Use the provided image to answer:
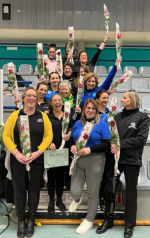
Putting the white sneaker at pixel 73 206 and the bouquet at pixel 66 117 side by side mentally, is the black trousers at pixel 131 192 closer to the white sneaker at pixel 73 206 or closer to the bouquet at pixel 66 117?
the white sneaker at pixel 73 206

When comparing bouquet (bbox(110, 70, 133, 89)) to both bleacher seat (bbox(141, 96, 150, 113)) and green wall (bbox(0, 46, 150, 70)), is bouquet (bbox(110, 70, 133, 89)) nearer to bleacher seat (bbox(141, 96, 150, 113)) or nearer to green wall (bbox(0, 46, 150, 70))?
bleacher seat (bbox(141, 96, 150, 113))

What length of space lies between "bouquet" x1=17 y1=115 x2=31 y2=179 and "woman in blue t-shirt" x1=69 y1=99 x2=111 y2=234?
0.44 m

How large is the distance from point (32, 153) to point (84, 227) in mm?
890

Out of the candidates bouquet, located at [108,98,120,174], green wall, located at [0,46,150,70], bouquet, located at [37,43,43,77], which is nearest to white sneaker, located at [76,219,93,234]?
bouquet, located at [108,98,120,174]

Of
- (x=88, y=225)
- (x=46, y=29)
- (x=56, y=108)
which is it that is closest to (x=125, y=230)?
(x=88, y=225)

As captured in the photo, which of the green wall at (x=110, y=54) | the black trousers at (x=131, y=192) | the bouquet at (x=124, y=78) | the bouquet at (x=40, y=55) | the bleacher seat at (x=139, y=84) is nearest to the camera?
the black trousers at (x=131, y=192)

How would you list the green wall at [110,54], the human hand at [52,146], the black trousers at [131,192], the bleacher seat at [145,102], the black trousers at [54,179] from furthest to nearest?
the green wall at [110,54], the bleacher seat at [145,102], the black trousers at [54,179], the human hand at [52,146], the black trousers at [131,192]

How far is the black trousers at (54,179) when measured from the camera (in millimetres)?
2973

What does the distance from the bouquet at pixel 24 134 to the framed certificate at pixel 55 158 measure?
214 mm

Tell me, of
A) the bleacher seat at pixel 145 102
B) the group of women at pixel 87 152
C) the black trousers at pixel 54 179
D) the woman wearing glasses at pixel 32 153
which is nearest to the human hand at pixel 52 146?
the group of women at pixel 87 152

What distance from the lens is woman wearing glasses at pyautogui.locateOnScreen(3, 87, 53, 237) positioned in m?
2.70

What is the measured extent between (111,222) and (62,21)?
24.0 ft

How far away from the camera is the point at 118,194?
3.12 metres

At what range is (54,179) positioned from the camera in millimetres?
3000
